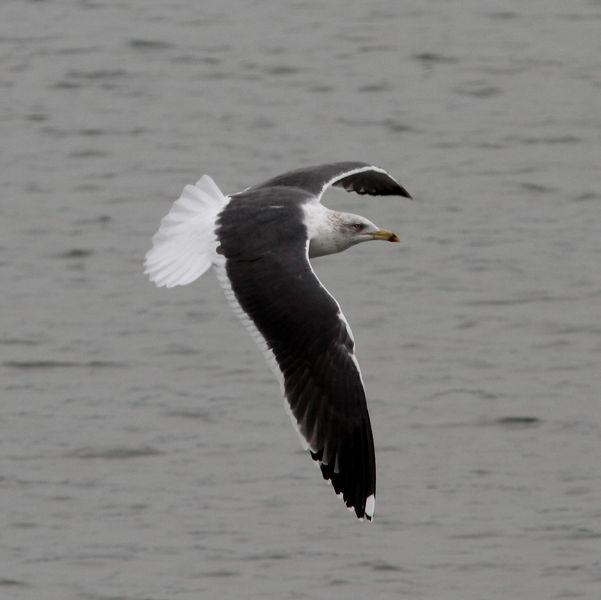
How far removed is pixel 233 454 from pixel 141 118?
6.10 metres

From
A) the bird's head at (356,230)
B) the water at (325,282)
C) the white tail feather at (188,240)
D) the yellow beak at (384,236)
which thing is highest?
the white tail feather at (188,240)

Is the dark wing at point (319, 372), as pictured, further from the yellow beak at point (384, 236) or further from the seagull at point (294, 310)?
the yellow beak at point (384, 236)

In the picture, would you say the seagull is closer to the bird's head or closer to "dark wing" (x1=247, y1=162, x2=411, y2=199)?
the bird's head

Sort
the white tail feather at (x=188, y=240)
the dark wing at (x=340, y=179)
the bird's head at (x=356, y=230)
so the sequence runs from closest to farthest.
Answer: the white tail feather at (x=188, y=240)
the bird's head at (x=356, y=230)
the dark wing at (x=340, y=179)

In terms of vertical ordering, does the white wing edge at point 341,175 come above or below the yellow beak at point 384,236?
above

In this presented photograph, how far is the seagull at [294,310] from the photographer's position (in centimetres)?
793

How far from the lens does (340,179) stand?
9.48 m

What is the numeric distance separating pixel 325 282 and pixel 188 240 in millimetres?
3467

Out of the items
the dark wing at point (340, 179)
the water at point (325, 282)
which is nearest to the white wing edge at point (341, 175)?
the dark wing at point (340, 179)

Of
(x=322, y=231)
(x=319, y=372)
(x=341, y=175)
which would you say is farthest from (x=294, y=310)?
(x=341, y=175)

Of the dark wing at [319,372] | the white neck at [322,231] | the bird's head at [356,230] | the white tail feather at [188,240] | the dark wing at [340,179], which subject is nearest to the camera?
the dark wing at [319,372]

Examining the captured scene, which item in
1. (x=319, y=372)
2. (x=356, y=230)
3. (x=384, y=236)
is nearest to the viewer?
(x=319, y=372)

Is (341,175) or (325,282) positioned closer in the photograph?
(341,175)

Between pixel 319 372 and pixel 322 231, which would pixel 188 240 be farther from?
pixel 319 372
